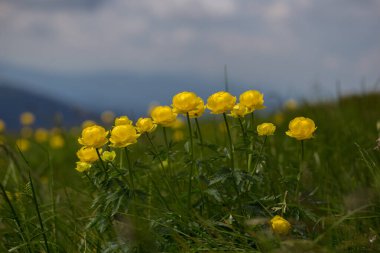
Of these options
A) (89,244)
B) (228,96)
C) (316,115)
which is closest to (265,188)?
(228,96)

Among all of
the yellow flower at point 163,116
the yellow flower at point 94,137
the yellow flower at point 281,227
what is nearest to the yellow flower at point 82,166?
the yellow flower at point 94,137

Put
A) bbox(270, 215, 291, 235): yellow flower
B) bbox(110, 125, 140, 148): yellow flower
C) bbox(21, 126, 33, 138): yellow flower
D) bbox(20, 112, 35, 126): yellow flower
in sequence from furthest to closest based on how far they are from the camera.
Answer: bbox(21, 126, 33, 138): yellow flower, bbox(20, 112, 35, 126): yellow flower, bbox(110, 125, 140, 148): yellow flower, bbox(270, 215, 291, 235): yellow flower

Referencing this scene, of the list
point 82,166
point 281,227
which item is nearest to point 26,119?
point 82,166

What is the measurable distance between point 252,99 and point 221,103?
0.16 meters

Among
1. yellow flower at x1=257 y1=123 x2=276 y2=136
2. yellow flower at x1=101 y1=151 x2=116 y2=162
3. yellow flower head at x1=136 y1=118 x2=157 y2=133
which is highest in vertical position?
yellow flower head at x1=136 y1=118 x2=157 y2=133

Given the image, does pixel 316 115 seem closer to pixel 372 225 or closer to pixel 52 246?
pixel 372 225

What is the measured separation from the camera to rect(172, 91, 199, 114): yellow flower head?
200cm

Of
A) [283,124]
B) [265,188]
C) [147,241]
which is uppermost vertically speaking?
[147,241]

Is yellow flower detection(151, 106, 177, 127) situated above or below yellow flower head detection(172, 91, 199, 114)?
below

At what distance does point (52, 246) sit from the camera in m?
2.08

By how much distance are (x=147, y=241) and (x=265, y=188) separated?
1065 millimetres

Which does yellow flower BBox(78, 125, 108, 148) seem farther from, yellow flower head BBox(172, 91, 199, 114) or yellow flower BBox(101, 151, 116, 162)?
yellow flower head BBox(172, 91, 199, 114)

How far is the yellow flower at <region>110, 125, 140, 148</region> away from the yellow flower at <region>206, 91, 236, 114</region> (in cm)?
32

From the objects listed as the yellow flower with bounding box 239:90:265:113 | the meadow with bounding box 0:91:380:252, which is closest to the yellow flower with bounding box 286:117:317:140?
the meadow with bounding box 0:91:380:252
